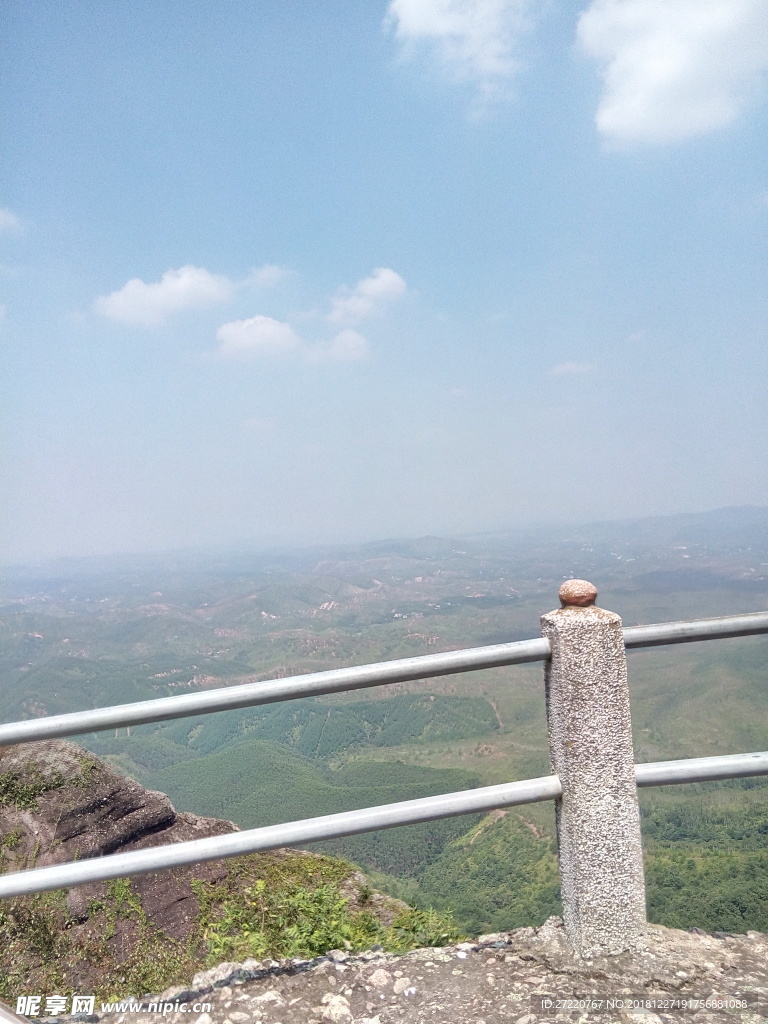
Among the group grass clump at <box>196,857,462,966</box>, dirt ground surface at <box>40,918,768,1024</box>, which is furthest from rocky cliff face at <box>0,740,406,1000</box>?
dirt ground surface at <box>40,918,768,1024</box>

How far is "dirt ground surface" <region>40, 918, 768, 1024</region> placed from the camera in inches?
86.0

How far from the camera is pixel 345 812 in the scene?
2324mm

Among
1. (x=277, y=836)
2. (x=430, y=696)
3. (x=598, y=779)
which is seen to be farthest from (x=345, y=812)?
(x=430, y=696)

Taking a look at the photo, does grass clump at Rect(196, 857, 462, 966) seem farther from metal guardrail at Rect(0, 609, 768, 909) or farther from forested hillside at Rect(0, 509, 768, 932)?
metal guardrail at Rect(0, 609, 768, 909)

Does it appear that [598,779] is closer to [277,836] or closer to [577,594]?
[577,594]

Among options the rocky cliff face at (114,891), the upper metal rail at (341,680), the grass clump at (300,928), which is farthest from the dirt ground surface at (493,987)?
the upper metal rail at (341,680)

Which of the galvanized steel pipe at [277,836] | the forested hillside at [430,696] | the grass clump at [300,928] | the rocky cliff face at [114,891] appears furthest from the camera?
the forested hillside at [430,696]

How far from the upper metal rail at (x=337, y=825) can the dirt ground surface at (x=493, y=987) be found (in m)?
0.59

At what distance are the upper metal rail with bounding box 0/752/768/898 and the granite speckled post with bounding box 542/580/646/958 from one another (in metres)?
0.12

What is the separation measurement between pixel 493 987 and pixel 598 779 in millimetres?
822

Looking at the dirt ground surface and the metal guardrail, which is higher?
the metal guardrail

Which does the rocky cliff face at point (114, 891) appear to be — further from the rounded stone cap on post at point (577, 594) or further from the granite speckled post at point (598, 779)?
the rounded stone cap on post at point (577, 594)

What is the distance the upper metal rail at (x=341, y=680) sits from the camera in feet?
7.30

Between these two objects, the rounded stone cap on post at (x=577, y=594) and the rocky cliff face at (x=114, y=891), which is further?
the rocky cliff face at (x=114, y=891)
